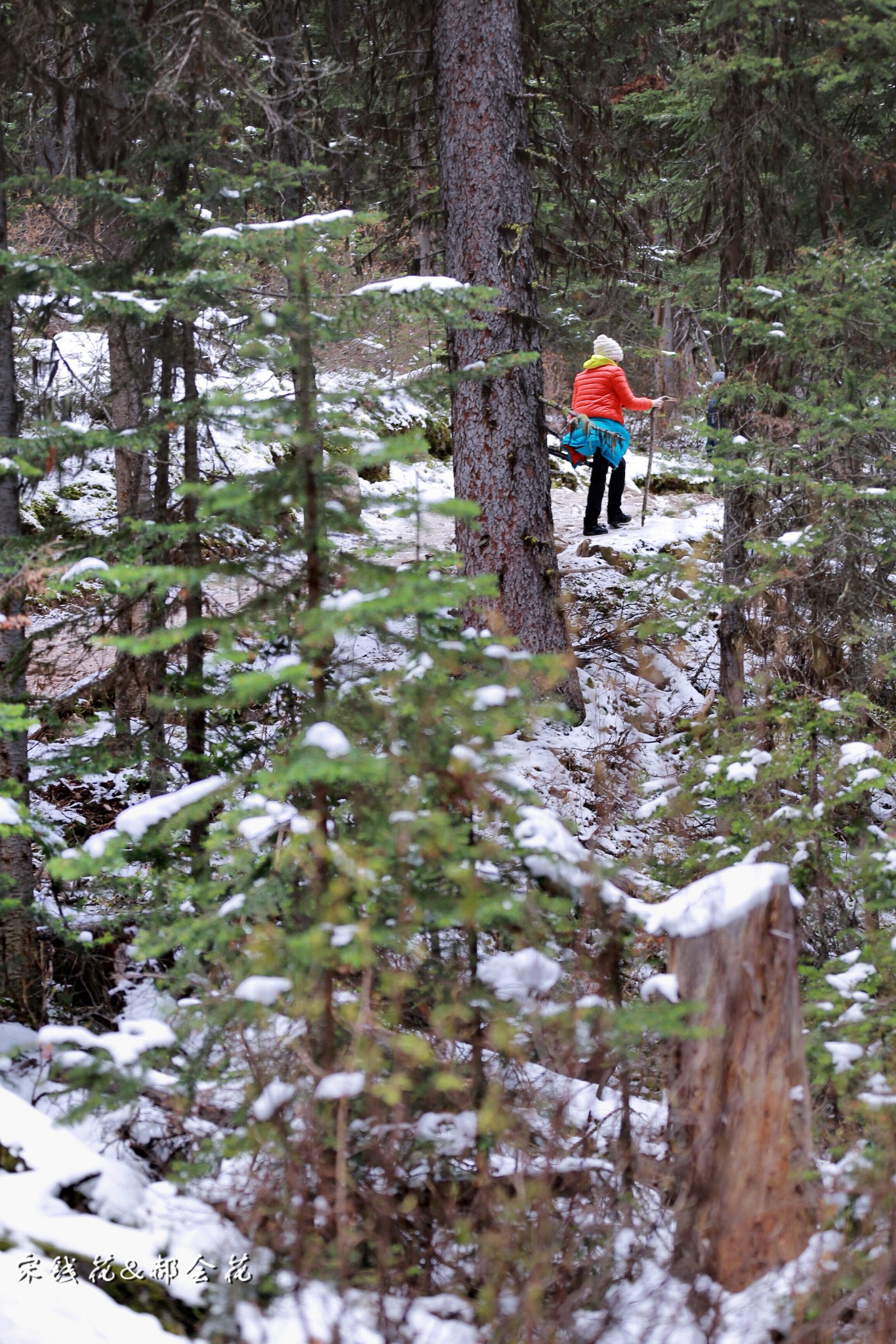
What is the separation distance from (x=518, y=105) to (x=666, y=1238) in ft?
23.9

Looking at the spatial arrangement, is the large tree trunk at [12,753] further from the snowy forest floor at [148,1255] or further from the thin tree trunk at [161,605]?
the thin tree trunk at [161,605]

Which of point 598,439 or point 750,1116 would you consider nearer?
point 750,1116

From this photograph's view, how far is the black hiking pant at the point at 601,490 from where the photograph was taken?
10.8 m

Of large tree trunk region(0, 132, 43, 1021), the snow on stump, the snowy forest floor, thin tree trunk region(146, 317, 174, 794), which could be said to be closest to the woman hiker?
thin tree trunk region(146, 317, 174, 794)

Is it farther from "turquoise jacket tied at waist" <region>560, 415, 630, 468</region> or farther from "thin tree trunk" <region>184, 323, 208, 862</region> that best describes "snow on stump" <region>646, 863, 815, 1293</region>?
"turquoise jacket tied at waist" <region>560, 415, 630, 468</region>

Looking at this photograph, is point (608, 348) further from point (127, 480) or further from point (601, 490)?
point (127, 480)

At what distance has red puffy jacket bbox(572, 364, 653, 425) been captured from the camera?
10297 mm

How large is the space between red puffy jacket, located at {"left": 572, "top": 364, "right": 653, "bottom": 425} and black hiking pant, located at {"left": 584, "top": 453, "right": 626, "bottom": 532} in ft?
1.43

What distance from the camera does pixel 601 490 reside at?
11.0 m

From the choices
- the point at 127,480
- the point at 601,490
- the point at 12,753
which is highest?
the point at 127,480

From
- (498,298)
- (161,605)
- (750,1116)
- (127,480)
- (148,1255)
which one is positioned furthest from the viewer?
(127,480)

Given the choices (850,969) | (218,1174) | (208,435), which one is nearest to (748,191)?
(208,435)

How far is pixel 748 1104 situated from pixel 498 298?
5835 millimetres

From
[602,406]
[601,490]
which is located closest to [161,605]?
[602,406]
